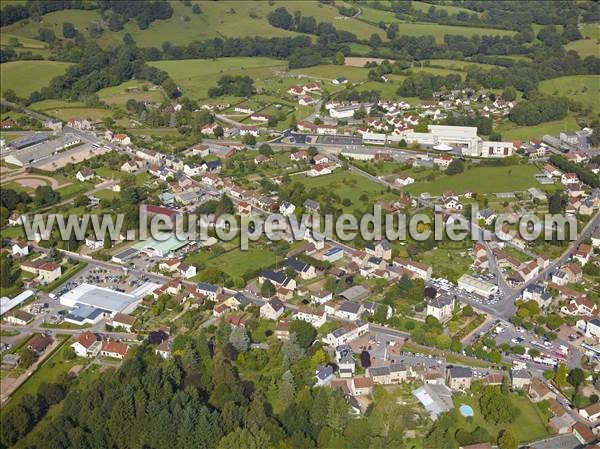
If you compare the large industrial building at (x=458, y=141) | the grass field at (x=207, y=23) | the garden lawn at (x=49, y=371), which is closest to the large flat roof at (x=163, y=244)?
the garden lawn at (x=49, y=371)

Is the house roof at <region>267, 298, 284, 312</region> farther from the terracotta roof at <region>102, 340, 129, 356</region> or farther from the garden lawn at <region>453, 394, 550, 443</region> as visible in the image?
the garden lawn at <region>453, 394, 550, 443</region>

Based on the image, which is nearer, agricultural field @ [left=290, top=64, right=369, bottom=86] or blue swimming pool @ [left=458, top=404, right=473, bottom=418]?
blue swimming pool @ [left=458, top=404, right=473, bottom=418]

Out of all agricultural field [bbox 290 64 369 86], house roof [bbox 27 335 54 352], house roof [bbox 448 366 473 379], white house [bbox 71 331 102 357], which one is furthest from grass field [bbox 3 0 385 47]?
house roof [bbox 448 366 473 379]

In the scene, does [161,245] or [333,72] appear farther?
[333,72]

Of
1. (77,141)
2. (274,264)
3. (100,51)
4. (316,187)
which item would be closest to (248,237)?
(274,264)

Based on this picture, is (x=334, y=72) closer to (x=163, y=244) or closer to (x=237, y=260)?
(x=163, y=244)

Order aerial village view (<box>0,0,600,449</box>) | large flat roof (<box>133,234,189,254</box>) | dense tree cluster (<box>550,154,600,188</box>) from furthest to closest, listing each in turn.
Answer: dense tree cluster (<box>550,154,600,188</box>) → large flat roof (<box>133,234,189,254</box>) → aerial village view (<box>0,0,600,449</box>)

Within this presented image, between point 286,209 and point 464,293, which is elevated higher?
point 286,209

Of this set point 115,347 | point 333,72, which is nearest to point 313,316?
point 115,347
